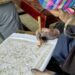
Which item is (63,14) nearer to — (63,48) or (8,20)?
(63,48)

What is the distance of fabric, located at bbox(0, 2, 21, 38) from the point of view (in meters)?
1.55

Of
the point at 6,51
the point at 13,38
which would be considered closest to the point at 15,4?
the point at 13,38

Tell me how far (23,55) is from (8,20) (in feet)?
2.27

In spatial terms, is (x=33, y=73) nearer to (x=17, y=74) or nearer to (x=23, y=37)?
(x=17, y=74)

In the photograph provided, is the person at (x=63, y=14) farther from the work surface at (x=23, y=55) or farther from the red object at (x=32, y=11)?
the red object at (x=32, y=11)

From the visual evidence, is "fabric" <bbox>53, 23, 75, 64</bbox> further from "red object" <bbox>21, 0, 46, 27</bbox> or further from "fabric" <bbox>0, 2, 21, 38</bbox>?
"fabric" <bbox>0, 2, 21, 38</bbox>

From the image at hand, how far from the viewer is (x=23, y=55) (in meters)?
0.93

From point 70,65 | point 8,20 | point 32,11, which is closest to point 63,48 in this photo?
point 70,65

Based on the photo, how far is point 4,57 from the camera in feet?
3.05

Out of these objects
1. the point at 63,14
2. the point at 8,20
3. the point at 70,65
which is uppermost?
the point at 63,14

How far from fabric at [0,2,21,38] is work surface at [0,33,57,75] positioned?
475 millimetres

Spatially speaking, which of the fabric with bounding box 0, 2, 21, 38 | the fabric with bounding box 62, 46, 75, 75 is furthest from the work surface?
the fabric with bounding box 0, 2, 21, 38

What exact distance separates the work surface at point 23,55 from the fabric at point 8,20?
47 cm

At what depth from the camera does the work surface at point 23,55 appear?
0.84 meters
